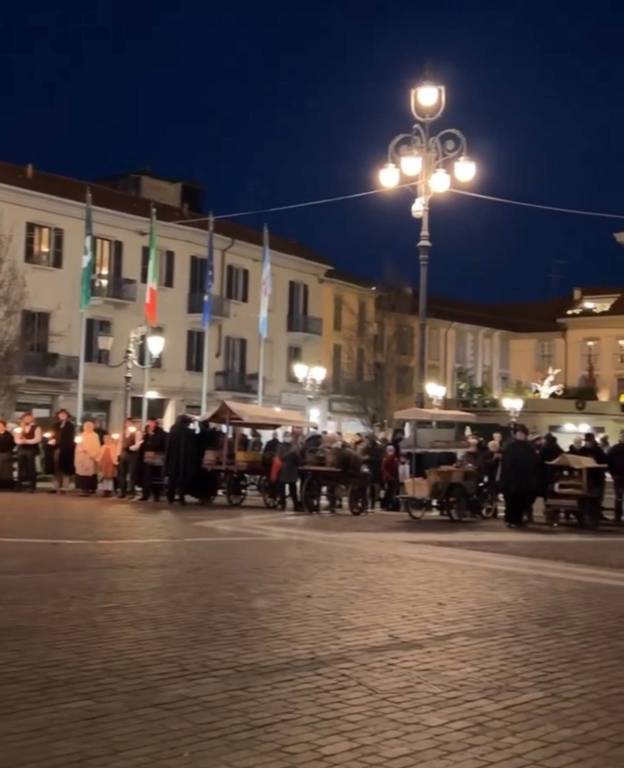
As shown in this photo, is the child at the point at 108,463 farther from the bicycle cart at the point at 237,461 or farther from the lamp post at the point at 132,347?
the bicycle cart at the point at 237,461

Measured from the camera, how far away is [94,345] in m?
49.6

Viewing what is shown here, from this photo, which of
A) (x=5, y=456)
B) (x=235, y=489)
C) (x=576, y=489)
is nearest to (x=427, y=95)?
(x=576, y=489)

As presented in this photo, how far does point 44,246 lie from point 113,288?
384 cm

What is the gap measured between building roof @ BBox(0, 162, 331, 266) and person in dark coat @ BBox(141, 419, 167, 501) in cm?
2440

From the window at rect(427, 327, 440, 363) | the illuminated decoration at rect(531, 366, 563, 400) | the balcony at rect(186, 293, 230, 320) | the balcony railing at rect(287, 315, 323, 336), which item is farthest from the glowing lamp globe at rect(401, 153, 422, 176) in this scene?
the window at rect(427, 327, 440, 363)

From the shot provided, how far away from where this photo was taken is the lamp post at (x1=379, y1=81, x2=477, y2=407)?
78.8 ft

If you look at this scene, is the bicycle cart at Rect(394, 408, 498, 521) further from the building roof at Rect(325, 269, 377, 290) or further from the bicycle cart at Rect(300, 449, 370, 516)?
the building roof at Rect(325, 269, 377, 290)

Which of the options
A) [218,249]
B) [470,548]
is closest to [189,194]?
[218,249]

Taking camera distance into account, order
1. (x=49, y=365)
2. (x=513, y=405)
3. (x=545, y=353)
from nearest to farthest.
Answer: (x=49, y=365) → (x=513, y=405) → (x=545, y=353)

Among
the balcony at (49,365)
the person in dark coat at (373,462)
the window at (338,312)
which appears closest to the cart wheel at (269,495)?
the person in dark coat at (373,462)

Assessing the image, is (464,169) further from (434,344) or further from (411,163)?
(434,344)

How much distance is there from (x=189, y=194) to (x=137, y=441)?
35.8 metres

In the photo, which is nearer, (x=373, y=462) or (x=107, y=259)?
(x=373, y=462)

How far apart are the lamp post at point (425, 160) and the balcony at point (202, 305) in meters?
29.5
